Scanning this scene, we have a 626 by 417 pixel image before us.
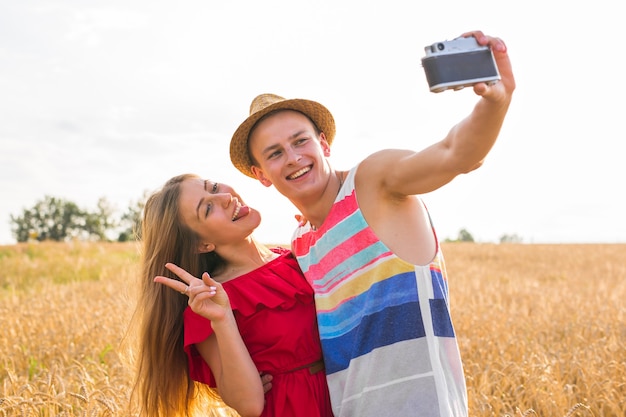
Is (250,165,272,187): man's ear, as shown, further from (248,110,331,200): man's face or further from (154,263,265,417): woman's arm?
(154,263,265,417): woman's arm

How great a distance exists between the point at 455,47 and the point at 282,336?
160cm

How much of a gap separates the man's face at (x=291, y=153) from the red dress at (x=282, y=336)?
0.48 metres

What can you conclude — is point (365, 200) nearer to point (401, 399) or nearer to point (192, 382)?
point (401, 399)

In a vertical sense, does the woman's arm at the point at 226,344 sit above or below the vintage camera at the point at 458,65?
below

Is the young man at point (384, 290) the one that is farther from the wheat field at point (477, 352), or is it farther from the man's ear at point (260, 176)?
the wheat field at point (477, 352)

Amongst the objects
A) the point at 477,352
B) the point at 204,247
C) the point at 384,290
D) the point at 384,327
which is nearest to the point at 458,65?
the point at 384,290

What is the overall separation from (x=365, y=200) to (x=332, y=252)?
291 mm

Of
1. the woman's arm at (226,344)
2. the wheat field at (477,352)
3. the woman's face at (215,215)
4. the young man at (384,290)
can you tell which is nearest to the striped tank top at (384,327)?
the young man at (384,290)

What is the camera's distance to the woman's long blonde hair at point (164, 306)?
3455 mm

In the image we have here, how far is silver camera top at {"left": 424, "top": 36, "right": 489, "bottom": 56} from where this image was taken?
2137mm

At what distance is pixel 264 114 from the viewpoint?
3277 millimetres

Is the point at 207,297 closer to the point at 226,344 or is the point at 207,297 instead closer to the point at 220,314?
the point at 220,314

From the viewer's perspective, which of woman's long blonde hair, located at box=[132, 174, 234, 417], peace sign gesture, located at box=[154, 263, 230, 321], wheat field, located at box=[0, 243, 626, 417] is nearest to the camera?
peace sign gesture, located at box=[154, 263, 230, 321]

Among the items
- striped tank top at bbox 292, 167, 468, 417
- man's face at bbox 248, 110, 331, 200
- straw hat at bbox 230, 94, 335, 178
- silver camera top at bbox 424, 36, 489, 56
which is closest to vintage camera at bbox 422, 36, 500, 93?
silver camera top at bbox 424, 36, 489, 56
